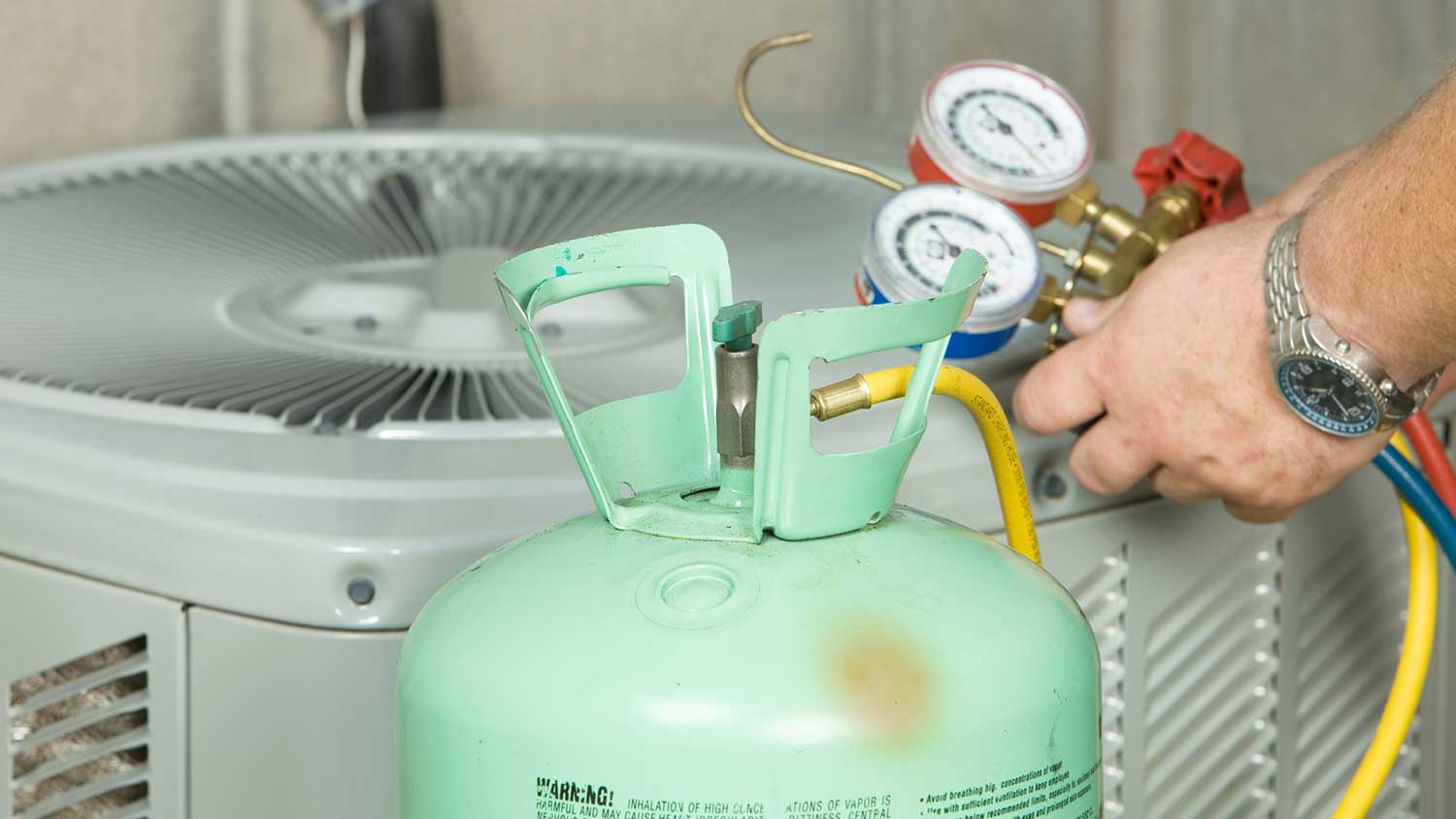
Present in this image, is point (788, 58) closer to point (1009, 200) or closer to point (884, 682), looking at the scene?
point (1009, 200)

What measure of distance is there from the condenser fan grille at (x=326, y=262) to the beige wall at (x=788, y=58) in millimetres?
180

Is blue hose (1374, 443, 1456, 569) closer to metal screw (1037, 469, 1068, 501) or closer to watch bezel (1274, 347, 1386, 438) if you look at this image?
watch bezel (1274, 347, 1386, 438)

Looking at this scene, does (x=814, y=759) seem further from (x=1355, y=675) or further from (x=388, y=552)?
(x=1355, y=675)

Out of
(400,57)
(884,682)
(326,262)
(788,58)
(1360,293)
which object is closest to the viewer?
(884,682)

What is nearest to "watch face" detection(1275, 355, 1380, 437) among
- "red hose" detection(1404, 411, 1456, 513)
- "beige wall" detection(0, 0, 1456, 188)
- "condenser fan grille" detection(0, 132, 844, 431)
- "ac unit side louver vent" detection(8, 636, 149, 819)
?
"red hose" detection(1404, 411, 1456, 513)

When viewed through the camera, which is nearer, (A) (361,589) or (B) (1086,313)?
(A) (361,589)

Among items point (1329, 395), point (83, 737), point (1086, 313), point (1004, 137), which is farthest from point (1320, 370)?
point (83, 737)

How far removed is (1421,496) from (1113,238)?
0.20m

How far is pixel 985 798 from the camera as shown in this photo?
0.45 meters

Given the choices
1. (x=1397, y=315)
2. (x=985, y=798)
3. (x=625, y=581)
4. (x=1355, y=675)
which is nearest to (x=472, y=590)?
(x=625, y=581)

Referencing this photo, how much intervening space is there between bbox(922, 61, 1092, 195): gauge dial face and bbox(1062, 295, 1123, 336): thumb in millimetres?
63

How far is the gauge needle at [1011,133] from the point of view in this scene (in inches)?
31.9

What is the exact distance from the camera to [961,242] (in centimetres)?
73

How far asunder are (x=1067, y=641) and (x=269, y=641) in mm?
296
